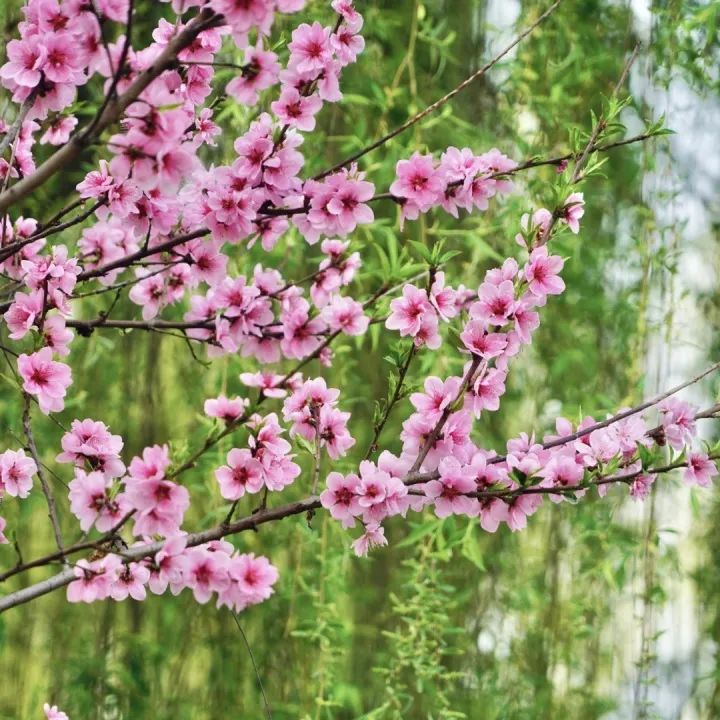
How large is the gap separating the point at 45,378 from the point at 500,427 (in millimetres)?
1521

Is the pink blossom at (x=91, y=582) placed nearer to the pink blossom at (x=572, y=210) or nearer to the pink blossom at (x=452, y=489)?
the pink blossom at (x=452, y=489)

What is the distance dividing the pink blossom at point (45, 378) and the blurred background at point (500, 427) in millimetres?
957

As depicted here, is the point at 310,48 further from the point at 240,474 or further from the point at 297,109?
the point at 240,474

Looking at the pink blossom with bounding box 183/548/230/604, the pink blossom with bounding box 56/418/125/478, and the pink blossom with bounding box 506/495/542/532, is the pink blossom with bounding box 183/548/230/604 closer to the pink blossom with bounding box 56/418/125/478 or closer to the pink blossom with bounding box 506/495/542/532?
the pink blossom with bounding box 56/418/125/478

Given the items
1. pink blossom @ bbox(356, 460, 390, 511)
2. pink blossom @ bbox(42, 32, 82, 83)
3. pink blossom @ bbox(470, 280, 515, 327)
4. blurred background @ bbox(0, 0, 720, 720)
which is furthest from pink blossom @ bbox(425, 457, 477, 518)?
blurred background @ bbox(0, 0, 720, 720)

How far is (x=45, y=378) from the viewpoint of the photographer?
3.56 ft

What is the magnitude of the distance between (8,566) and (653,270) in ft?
4.97

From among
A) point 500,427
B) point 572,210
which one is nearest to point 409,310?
point 572,210

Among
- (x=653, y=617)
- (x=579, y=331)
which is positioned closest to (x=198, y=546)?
(x=653, y=617)

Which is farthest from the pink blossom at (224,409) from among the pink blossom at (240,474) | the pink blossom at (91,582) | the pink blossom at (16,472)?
the pink blossom at (16,472)

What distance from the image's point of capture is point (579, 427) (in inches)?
45.5

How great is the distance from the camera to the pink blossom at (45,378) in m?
1.07

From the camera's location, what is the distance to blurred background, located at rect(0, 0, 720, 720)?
2.16m

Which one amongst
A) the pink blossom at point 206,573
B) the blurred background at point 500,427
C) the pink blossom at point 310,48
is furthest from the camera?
the blurred background at point 500,427
